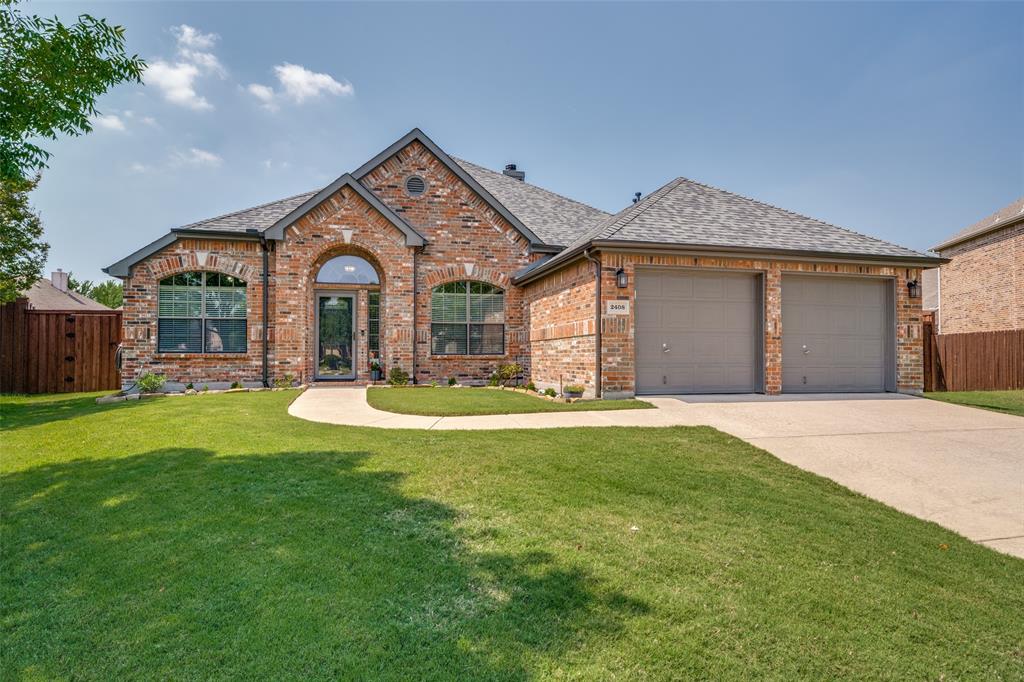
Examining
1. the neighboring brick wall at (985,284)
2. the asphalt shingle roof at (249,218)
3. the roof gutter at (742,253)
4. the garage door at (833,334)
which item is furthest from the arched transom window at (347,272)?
the neighboring brick wall at (985,284)

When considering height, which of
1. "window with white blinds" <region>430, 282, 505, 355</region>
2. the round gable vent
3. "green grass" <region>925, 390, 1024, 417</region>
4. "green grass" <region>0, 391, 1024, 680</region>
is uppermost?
the round gable vent

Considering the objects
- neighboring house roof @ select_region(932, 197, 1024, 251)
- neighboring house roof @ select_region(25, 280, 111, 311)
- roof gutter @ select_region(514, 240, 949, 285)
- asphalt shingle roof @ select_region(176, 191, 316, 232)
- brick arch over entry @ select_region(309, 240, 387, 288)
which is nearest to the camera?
roof gutter @ select_region(514, 240, 949, 285)

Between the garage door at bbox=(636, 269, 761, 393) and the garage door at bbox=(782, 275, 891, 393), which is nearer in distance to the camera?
the garage door at bbox=(636, 269, 761, 393)

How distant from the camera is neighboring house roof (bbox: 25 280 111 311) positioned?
2417 centimetres

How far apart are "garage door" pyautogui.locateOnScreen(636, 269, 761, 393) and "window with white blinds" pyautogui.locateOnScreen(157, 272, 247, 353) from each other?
1044cm

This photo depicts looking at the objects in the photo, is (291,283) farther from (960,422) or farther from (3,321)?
(960,422)

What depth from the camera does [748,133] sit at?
14203mm

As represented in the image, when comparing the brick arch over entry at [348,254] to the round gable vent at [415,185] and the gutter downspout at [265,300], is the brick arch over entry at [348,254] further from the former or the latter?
the round gable vent at [415,185]

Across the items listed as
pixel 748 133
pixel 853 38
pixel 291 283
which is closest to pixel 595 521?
pixel 291 283

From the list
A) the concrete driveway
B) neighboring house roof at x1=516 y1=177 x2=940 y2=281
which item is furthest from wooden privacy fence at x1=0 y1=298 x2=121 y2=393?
the concrete driveway

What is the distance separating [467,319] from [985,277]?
2161cm

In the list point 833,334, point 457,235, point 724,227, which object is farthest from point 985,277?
point 457,235

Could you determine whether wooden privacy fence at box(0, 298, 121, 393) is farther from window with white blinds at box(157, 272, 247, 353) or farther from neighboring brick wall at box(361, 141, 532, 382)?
neighboring brick wall at box(361, 141, 532, 382)

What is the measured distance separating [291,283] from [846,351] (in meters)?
13.7
